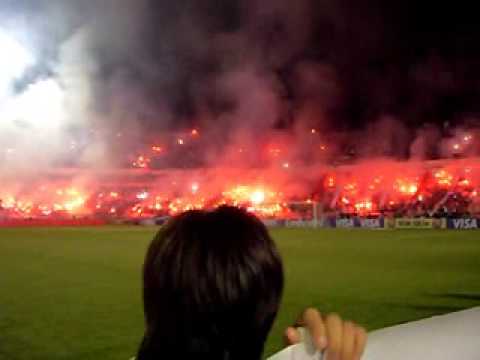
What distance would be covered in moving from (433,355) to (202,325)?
1.34 feet

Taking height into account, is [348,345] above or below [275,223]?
above

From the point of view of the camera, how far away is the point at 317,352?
1.06 metres

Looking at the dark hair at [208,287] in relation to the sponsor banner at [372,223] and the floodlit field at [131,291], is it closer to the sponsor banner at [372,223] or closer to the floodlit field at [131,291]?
the floodlit field at [131,291]

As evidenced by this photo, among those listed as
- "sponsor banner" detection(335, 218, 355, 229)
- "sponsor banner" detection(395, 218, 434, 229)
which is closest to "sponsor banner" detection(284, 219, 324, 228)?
"sponsor banner" detection(335, 218, 355, 229)

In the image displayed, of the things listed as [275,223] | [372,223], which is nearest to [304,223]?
[275,223]

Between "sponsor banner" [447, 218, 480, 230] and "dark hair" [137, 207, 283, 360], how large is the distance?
26.0m

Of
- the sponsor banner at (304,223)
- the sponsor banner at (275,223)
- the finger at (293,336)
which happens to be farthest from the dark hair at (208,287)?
the sponsor banner at (275,223)

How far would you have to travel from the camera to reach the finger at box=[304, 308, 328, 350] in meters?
1.05

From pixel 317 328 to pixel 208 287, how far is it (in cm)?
20

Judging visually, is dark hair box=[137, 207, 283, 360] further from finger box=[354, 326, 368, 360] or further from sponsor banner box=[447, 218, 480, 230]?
sponsor banner box=[447, 218, 480, 230]

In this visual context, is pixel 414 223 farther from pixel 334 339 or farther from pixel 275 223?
pixel 334 339

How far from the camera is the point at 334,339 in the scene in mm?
1048

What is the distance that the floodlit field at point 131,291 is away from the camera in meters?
5.93

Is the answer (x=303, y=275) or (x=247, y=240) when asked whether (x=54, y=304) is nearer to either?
(x=303, y=275)
